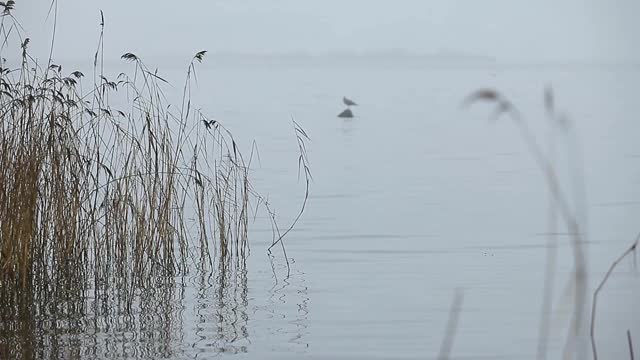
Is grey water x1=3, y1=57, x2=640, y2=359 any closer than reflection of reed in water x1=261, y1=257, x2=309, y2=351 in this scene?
Yes

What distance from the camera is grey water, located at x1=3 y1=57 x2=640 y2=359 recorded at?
6875mm

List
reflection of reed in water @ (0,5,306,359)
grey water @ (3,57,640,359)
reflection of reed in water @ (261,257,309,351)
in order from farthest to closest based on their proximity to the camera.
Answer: reflection of reed in water @ (261,257,309,351)
grey water @ (3,57,640,359)
reflection of reed in water @ (0,5,306,359)

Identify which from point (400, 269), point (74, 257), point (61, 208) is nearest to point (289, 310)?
point (74, 257)

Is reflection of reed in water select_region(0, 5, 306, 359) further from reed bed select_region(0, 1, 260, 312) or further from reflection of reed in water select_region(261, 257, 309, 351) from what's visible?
reflection of reed in water select_region(261, 257, 309, 351)

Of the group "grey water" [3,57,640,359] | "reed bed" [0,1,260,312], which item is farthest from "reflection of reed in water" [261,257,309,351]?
"reed bed" [0,1,260,312]

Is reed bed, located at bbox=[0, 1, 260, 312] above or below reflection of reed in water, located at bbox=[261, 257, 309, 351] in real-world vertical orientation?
above

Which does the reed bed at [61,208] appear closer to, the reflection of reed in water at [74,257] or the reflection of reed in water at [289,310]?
the reflection of reed in water at [74,257]

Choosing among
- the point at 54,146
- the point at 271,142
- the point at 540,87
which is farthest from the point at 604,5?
the point at 54,146

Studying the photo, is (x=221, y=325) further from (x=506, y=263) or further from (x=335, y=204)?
(x=335, y=204)

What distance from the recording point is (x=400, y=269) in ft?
32.0

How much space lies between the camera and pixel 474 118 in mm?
31688

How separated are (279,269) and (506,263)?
6.18 feet

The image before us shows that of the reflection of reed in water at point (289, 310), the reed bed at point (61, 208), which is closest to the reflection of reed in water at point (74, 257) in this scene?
the reed bed at point (61, 208)

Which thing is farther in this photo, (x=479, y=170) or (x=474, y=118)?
(x=474, y=118)
